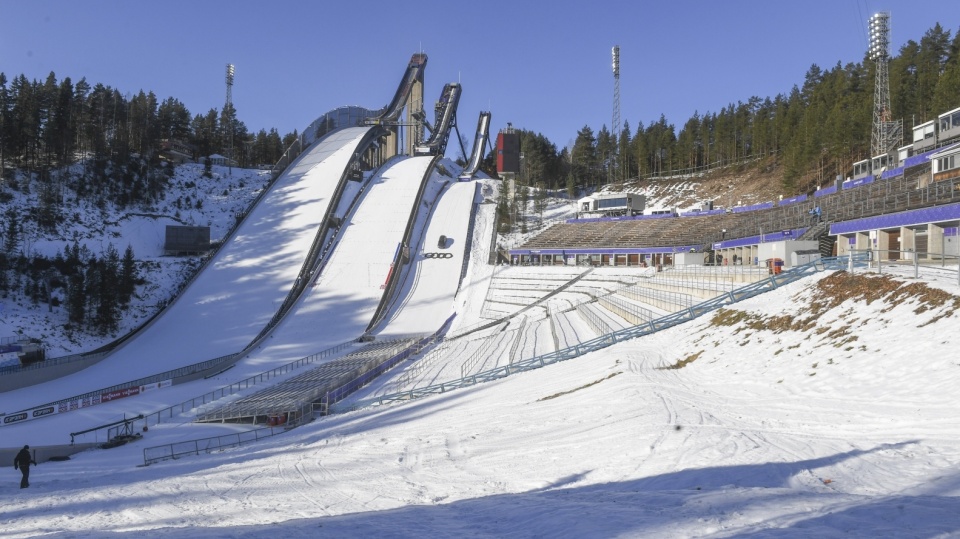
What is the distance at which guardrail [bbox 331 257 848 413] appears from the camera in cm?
1616

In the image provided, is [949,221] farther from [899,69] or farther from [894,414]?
[899,69]

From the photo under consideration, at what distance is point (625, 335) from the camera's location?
17.7m

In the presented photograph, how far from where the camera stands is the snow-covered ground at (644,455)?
17.0 feet

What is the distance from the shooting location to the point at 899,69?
53.3m

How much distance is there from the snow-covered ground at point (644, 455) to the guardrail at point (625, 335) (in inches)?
35.2

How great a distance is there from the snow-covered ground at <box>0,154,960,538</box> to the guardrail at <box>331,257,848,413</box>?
35.2 inches

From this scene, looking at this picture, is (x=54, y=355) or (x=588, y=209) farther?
(x=588, y=209)

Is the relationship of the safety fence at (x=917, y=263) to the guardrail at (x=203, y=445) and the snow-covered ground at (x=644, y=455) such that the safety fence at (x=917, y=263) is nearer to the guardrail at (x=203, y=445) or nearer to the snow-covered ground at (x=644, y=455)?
the snow-covered ground at (x=644, y=455)

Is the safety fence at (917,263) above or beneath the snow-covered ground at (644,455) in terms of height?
above

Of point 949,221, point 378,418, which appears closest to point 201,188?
point 378,418

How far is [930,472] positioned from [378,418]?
1132cm

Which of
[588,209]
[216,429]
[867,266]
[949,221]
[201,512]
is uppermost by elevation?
[588,209]

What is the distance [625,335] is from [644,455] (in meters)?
10.4

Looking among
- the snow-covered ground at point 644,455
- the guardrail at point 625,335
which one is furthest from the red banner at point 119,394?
the guardrail at point 625,335
